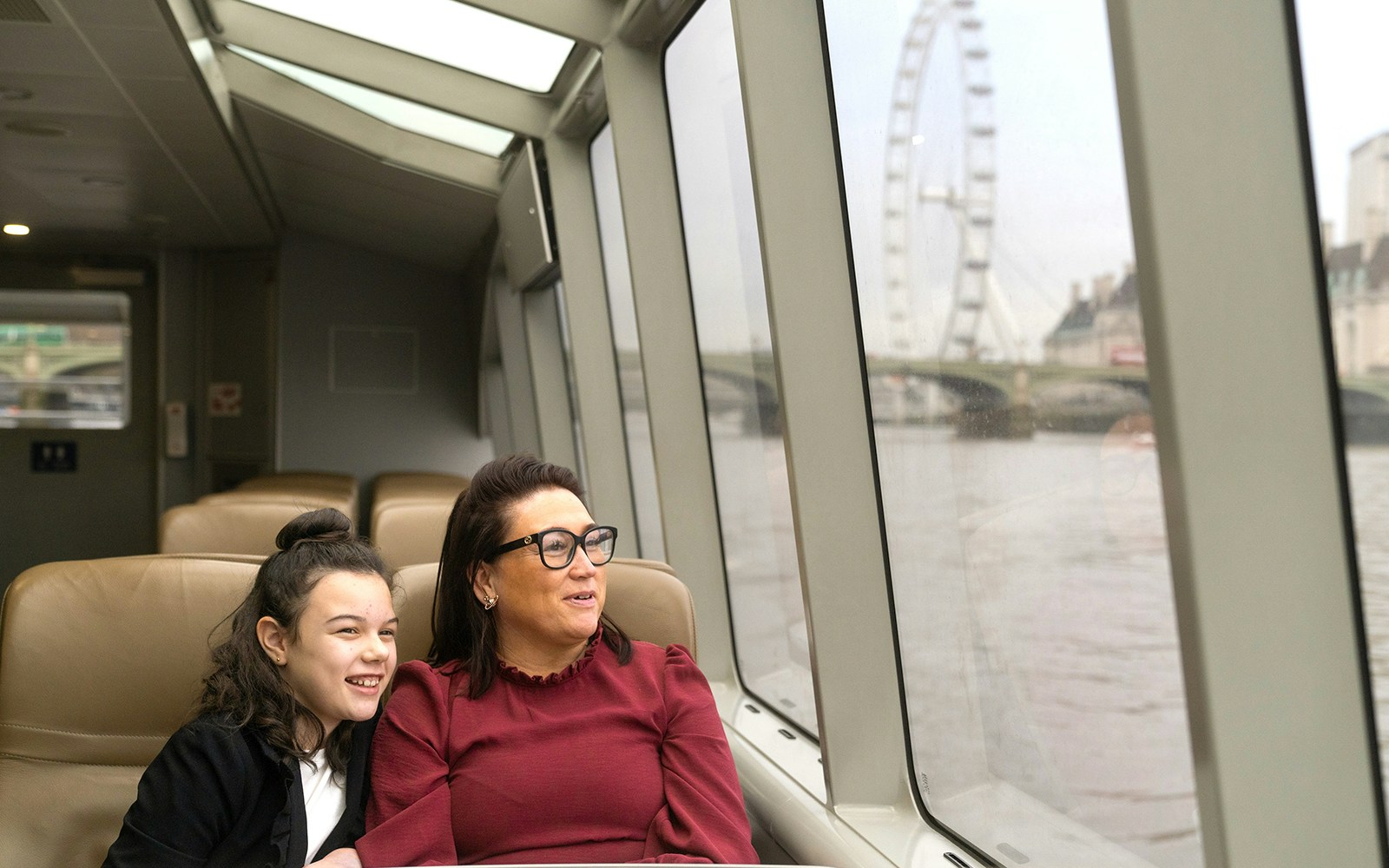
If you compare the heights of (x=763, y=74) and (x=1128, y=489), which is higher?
(x=763, y=74)

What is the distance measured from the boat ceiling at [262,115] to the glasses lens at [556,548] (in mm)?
1721

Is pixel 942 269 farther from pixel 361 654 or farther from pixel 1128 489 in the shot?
pixel 361 654

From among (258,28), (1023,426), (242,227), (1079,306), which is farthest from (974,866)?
(242,227)

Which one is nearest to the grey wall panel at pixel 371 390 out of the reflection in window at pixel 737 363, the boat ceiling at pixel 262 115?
the boat ceiling at pixel 262 115

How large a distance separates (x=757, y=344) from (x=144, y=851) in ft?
6.87

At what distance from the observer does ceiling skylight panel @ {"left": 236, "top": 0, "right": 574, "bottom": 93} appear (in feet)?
13.0

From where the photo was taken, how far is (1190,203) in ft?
3.77

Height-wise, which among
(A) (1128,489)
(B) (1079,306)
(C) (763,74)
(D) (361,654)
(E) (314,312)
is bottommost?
(D) (361,654)

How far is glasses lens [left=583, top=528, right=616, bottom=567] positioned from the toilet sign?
7.70 meters

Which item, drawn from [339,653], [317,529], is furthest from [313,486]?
[339,653]

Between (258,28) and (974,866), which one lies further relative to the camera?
(258,28)

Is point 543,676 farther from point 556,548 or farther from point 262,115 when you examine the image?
point 262,115

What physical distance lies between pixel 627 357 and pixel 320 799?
3.11 meters

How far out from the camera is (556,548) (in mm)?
1949
